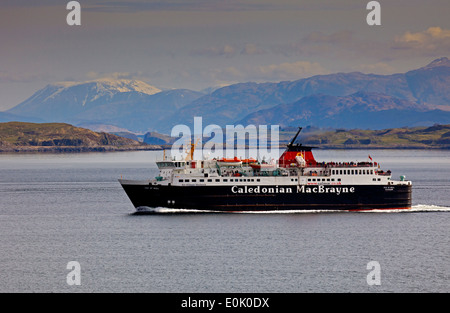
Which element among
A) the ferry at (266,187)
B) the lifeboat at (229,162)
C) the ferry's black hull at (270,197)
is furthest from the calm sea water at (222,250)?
the lifeboat at (229,162)

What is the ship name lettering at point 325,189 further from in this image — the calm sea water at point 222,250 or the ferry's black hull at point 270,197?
the calm sea water at point 222,250

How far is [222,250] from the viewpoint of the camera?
54.9 metres

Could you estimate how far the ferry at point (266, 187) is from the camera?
71.2m

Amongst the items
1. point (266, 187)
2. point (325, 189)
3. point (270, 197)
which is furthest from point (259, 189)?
point (325, 189)

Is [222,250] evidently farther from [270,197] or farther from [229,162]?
[229,162]

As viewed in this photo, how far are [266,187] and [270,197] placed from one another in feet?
3.95

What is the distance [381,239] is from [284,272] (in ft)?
47.6

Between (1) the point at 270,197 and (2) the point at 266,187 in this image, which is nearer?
(2) the point at 266,187

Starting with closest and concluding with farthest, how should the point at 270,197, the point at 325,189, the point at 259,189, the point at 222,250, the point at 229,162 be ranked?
the point at 222,250 → the point at 259,189 → the point at 270,197 → the point at 325,189 → the point at 229,162

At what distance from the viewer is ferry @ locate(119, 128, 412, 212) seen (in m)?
71.2

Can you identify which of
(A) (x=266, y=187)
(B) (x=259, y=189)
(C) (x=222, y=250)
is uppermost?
(A) (x=266, y=187)

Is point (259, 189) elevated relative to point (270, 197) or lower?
elevated

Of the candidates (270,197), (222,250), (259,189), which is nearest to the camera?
(222,250)
